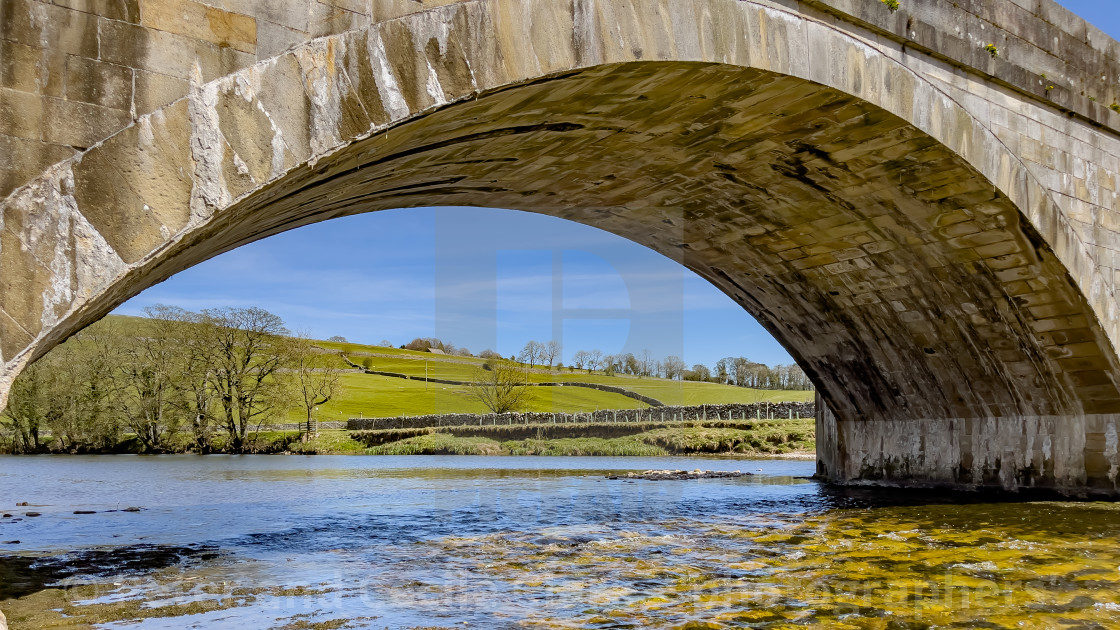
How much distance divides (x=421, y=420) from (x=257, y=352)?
10451 mm

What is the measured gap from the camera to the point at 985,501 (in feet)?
42.2

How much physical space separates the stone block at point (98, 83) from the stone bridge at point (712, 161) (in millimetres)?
13

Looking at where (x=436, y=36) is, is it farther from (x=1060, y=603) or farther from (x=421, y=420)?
(x=421, y=420)

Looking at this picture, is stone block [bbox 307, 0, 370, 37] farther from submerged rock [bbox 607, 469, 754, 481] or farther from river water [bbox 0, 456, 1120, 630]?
submerged rock [bbox 607, 469, 754, 481]

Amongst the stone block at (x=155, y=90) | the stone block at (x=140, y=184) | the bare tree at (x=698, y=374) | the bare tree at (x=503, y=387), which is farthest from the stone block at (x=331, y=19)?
the bare tree at (x=698, y=374)

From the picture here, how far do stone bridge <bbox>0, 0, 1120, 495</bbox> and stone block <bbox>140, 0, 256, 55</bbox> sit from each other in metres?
0.01

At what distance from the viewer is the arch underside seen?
293 inches

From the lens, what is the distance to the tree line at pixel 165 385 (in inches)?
1642

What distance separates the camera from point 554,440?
129 feet

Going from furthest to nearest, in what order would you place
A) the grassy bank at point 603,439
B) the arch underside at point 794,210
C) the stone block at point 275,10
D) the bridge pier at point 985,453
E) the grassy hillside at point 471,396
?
the grassy hillside at point 471,396, the grassy bank at point 603,439, the bridge pier at point 985,453, the arch underside at point 794,210, the stone block at point 275,10

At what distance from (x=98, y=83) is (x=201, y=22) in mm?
684

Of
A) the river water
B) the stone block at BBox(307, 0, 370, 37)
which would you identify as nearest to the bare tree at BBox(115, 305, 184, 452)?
the river water

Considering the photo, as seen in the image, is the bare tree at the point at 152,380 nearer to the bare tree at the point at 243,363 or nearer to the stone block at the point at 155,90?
the bare tree at the point at 243,363

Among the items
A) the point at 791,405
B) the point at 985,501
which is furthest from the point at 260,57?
the point at 791,405
